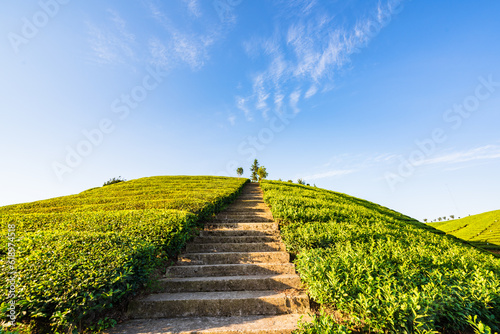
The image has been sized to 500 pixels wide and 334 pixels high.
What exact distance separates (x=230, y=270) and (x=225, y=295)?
2.99 feet

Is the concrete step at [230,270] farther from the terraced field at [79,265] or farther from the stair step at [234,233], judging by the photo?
the stair step at [234,233]

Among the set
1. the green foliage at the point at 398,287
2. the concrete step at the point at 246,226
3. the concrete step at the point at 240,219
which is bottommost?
the green foliage at the point at 398,287

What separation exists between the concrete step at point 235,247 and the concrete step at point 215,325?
227 cm

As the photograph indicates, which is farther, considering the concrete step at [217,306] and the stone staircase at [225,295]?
the concrete step at [217,306]

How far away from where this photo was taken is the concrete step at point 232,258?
213 inches

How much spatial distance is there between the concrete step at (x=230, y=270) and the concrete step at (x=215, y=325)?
4.07 feet

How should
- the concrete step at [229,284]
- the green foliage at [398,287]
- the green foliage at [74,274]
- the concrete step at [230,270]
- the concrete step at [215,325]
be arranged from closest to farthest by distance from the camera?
1. the green foliage at [398,287]
2. the green foliage at [74,274]
3. the concrete step at [215,325]
4. the concrete step at [229,284]
5. the concrete step at [230,270]

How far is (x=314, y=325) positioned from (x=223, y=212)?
7.64m

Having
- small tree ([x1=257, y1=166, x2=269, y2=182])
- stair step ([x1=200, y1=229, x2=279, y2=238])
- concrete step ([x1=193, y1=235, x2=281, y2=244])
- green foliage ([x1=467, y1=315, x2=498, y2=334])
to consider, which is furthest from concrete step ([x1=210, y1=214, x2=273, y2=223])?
small tree ([x1=257, y1=166, x2=269, y2=182])

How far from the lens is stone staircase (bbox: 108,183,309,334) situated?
341 cm

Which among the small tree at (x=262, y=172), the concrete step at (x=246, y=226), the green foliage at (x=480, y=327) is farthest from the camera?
the small tree at (x=262, y=172)

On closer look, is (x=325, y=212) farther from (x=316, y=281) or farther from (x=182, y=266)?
(x=182, y=266)

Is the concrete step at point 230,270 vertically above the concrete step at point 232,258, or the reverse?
the concrete step at point 232,258

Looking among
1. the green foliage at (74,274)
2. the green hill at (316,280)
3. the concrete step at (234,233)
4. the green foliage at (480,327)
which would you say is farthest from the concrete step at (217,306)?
the concrete step at (234,233)
